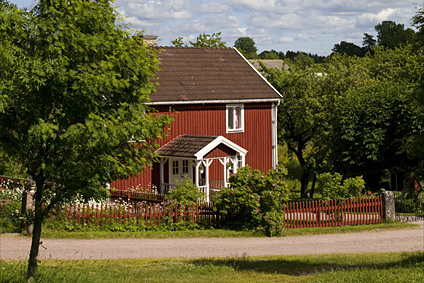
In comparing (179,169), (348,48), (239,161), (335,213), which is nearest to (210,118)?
(239,161)

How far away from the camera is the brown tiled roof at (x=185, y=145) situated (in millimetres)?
30641

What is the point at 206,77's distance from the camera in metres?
34.8

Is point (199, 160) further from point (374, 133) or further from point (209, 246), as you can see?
point (209, 246)

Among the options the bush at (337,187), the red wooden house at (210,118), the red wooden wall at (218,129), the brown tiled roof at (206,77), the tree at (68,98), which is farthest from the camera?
the brown tiled roof at (206,77)

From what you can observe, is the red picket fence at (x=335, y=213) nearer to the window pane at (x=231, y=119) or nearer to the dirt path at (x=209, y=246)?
the dirt path at (x=209, y=246)

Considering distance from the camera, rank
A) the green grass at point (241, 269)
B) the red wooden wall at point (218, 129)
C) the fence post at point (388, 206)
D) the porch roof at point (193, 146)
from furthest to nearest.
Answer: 1. the red wooden wall at point (218, 129)
2. the porch roof at point (193, 146)
3. the fence post at point (388, 206)
4. the green grass at point (241, 269)

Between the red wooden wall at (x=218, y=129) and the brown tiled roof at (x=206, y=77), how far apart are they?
1.96 ft

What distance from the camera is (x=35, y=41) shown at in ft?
39.5

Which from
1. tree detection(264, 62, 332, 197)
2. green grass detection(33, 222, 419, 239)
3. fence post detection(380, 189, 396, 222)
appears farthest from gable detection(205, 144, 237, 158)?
tree detection(264, 62, 332, 197)

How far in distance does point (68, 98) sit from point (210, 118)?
71.7ft

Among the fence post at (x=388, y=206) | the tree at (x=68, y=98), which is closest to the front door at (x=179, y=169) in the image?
the fence post at (x=388, y=206)

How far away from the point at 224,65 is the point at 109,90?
25.1 metres

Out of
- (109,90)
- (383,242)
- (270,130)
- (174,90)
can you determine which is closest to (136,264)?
(109,90)

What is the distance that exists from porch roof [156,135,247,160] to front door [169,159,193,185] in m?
0.77
